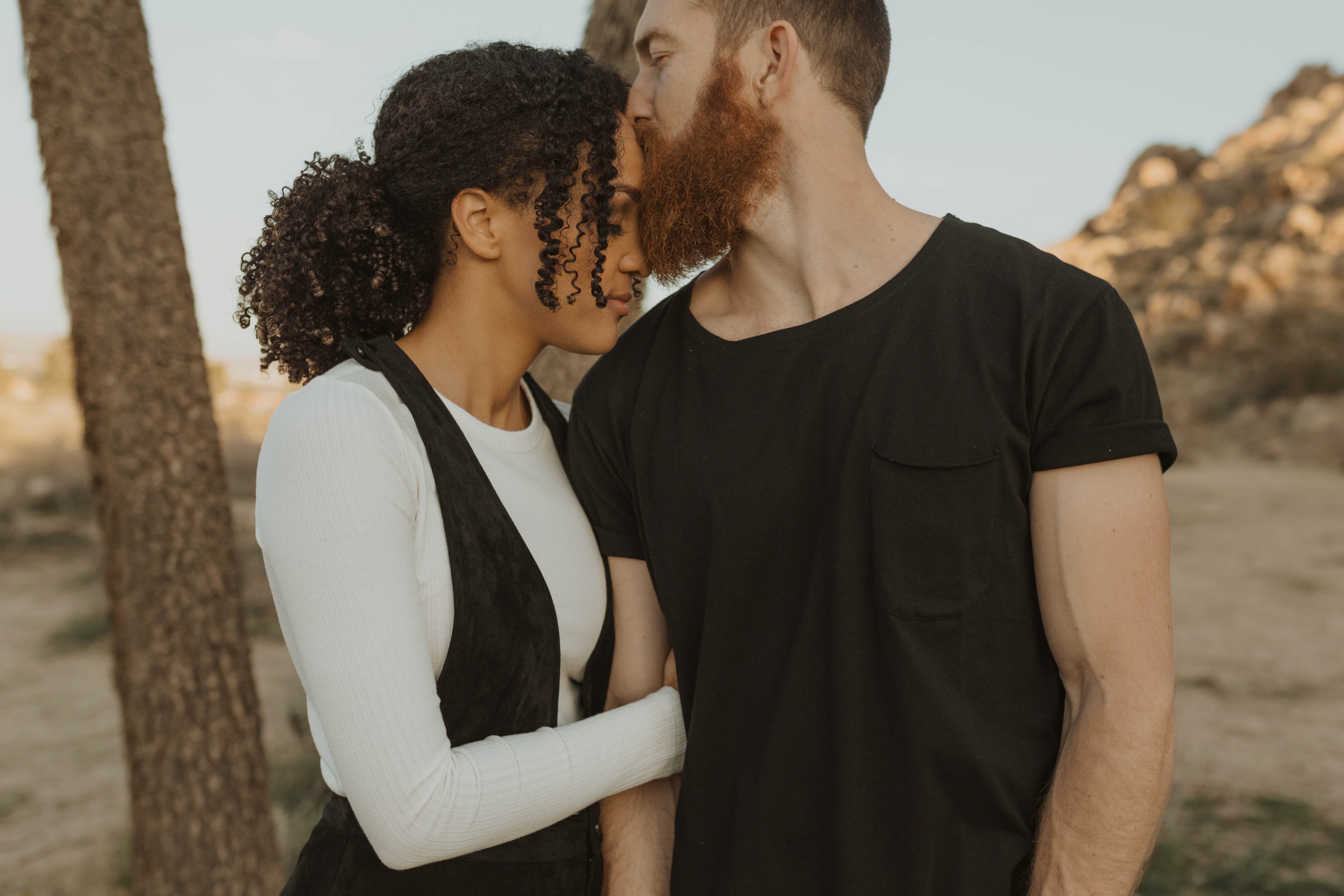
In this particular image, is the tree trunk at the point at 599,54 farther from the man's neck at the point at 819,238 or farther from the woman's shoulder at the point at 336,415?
the woman's shoulder at the point at 336,415

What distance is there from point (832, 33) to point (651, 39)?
1.14 ft

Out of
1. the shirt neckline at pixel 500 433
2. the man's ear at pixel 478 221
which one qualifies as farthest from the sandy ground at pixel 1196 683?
the man's ear at pixel 478 221

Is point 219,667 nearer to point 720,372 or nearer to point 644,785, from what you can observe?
point 644,785

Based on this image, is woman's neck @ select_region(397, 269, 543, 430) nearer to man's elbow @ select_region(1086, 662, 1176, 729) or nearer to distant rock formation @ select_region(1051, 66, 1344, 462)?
man's elbow @ select_region(1086, 662, 1176, 729)

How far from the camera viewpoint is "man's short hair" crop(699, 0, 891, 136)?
5.66 ft

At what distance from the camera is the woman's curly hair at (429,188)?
5.72 ft

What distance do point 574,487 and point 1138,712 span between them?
1078mm

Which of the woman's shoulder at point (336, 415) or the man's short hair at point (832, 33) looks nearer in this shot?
the woman's shoulder at point (336, 415)

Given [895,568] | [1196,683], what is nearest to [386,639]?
[895,568]

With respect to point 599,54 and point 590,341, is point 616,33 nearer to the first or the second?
point 599,54

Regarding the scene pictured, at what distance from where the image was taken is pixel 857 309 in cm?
159

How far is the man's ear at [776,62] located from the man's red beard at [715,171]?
0.10 ft

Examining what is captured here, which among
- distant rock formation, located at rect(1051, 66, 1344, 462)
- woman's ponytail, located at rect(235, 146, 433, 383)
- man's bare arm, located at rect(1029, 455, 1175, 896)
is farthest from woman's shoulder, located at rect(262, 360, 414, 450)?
distant rock formation, located at rect(1051, 66, 1344, 462)

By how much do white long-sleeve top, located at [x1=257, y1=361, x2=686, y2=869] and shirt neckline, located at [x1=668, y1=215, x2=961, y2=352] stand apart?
0.61 metres
